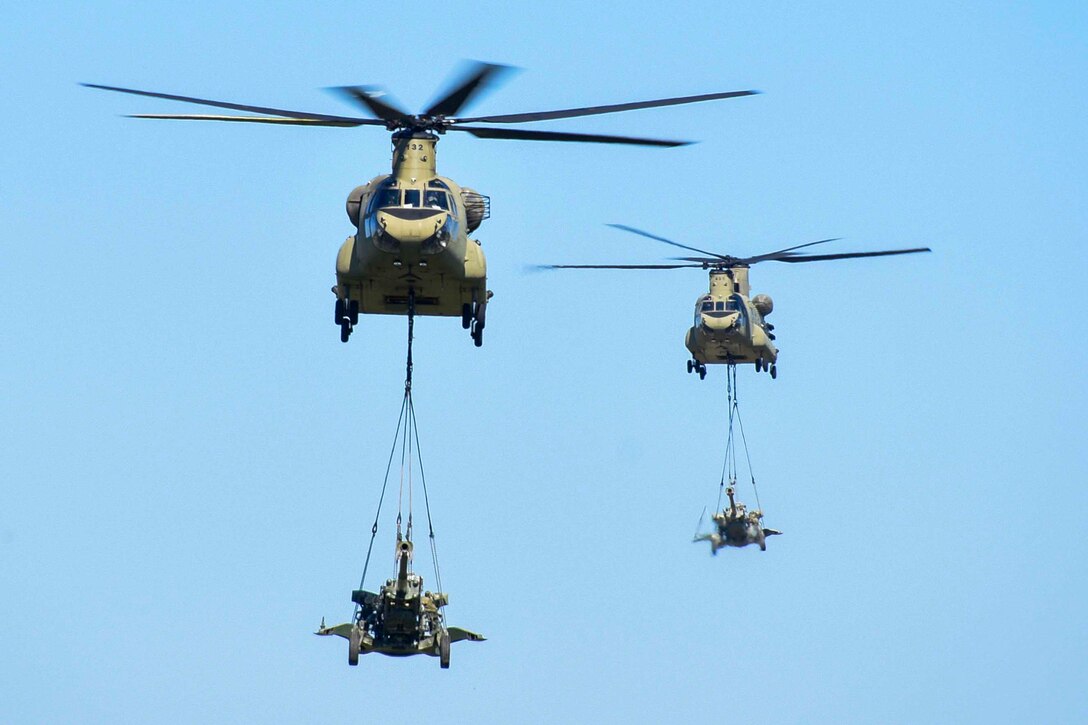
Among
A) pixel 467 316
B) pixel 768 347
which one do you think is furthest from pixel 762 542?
pixel 467 316

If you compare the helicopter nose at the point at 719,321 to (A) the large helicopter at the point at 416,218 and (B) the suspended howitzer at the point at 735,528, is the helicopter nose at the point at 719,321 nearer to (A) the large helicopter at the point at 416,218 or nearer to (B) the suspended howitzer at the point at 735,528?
(B) the suspended howitzer at the point at 735,528

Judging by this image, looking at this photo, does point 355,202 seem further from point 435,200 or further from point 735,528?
point 735,528

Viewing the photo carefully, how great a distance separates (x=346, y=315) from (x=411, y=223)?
3132 millimetres

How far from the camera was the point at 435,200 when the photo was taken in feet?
112

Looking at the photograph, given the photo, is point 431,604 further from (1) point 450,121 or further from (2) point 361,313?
(1) point 450,121

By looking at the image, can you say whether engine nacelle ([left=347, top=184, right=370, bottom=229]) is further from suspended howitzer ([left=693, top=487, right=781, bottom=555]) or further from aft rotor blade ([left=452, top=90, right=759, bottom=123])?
suspended howitzer ([left=693, top=487, right=781, bottom=555])

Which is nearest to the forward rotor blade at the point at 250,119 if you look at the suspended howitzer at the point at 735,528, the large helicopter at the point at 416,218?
the large helicopter at the point at 416,218

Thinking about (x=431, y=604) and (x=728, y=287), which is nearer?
(x=431, y=604)

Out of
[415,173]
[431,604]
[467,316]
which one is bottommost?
[431,604]

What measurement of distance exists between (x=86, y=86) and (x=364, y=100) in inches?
209

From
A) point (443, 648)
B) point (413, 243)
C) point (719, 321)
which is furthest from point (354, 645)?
point (719, 321)

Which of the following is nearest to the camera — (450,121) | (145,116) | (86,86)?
(86,86)

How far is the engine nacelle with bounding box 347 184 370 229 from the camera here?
3634 cm

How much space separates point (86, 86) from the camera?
97.5ft
